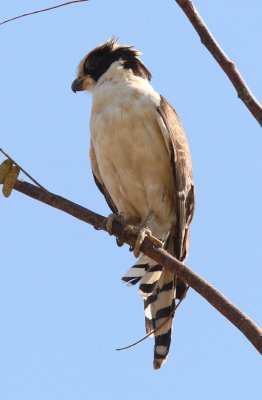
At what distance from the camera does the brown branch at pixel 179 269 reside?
283cm

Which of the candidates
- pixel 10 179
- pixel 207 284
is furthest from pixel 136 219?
pixel 207 284

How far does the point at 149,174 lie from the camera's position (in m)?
4.79

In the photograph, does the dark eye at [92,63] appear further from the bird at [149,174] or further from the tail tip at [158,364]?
the tail tip at [158,364]

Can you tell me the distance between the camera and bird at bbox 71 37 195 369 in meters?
4.72

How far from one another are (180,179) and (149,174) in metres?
0.21

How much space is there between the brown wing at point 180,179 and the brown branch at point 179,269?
608 millimetres

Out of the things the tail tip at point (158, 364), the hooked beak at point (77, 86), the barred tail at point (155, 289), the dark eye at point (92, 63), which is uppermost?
the dark eye at point (92, 63)

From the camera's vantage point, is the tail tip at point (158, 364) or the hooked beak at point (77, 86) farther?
the hooked beak at point (77, 86)

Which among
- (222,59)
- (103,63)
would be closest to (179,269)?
(222,59)

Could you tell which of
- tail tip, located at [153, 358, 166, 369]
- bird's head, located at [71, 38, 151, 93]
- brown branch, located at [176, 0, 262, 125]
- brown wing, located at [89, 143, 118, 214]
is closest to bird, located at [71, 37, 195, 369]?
brown wing, located at [89, 143, 118, 214]

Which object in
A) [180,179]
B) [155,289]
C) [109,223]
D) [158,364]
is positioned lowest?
[158,364]

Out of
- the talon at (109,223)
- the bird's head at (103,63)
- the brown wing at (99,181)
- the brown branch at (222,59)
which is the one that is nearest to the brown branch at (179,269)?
the talon at (109,223)

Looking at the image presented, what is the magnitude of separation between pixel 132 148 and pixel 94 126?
1.24 feet

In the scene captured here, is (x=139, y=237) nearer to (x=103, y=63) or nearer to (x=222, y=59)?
(x=222, y=59)
